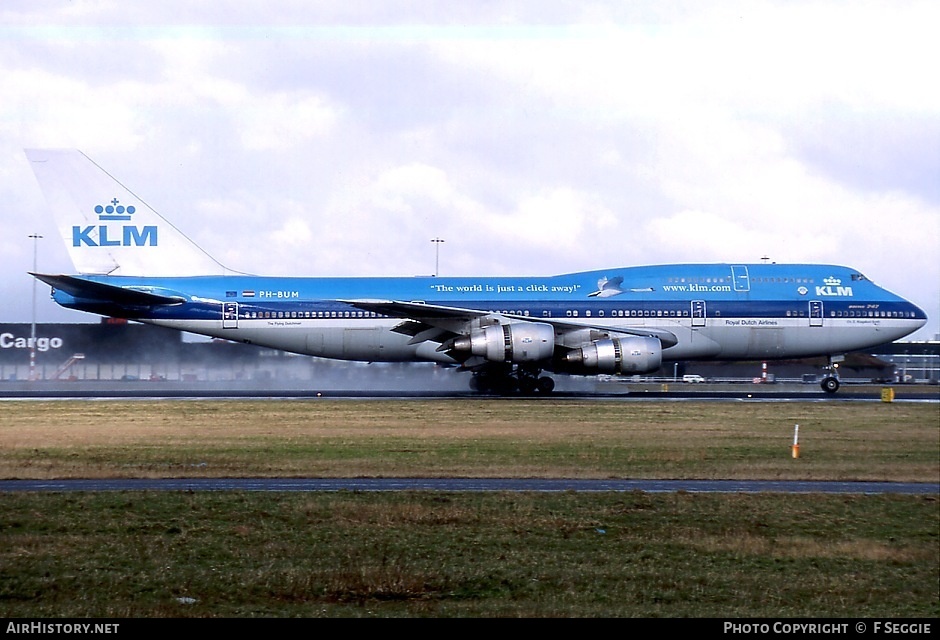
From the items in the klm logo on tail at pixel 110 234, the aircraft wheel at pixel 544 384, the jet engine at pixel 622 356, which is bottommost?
the aircraft wheel at pixel 544 384

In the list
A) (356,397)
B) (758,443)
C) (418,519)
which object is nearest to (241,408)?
(356,397)

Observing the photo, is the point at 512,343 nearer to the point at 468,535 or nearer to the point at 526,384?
the point at 526,384

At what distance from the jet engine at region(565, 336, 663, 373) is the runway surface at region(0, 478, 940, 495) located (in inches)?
759

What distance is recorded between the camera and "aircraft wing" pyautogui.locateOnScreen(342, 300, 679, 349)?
3991 cm

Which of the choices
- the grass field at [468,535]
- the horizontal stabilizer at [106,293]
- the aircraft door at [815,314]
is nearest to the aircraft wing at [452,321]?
the aircraft door at [815,314]

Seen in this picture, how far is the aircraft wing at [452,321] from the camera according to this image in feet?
131

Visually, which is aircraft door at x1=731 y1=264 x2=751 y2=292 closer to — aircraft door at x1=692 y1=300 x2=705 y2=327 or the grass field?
aircraft door at x1=692 y1=300 x2=705 y2=327

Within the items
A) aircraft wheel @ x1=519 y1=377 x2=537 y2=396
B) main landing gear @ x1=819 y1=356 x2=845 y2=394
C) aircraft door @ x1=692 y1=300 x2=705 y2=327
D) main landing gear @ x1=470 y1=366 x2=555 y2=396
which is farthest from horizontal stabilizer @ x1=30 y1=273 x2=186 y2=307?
main landing gear @ x1=819 y1=356 x2=845 y2=394

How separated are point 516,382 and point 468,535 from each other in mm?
27912

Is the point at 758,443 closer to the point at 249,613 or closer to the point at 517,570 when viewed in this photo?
the point at 517,570

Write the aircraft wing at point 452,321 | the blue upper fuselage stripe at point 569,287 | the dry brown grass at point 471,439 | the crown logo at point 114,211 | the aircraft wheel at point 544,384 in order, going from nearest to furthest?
1. the dry brown grass at point 471,439
2. the aircraft wing at point 452,321
3. the aircraft wheel at point 544,384
4. the blue upper fuselage stripe at point 569,287
5. the crown logo at point 114,211

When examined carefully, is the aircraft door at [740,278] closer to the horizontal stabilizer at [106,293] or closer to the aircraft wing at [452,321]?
the aircraft wing at [452,321]

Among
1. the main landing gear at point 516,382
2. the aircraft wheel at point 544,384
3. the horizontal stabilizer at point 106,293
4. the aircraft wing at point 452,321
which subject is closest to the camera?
the aircraft wing at point 452,321

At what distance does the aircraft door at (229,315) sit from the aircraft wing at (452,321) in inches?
237
